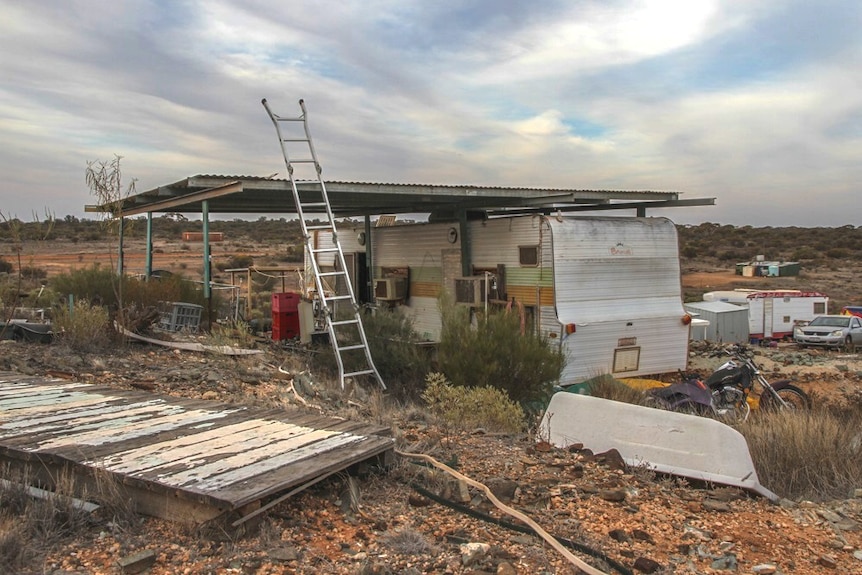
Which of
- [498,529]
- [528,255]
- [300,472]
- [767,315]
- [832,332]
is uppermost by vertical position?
[528,255]

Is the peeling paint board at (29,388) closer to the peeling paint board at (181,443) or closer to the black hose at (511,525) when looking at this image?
the peeling paint board at (181,443)

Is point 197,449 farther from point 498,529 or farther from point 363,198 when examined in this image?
point 363,198

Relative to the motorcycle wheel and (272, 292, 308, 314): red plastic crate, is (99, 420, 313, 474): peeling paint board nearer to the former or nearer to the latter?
the motorcycle wheel

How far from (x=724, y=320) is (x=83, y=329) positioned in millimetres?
17076

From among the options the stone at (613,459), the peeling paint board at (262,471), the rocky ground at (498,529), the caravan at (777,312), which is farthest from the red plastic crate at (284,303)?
the caravan at (777,312)

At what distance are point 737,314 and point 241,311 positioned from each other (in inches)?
544

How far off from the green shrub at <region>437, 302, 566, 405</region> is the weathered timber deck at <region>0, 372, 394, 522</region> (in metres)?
4.21

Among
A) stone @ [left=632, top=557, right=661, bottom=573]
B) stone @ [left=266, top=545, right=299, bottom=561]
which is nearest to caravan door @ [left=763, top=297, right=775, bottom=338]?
stone @ [left=632, top=557, right=661, bottom=573]

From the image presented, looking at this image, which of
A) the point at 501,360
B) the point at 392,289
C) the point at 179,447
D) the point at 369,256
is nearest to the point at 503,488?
the point at 179,447

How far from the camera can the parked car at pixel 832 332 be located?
20719mm

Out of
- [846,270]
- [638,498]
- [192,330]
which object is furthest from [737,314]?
[846,270]

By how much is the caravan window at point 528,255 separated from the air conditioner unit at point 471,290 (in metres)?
0.82

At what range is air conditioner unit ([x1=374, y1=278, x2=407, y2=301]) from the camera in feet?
46.9

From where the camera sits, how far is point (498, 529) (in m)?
3.81
